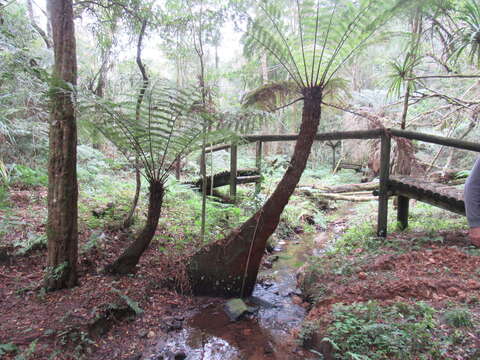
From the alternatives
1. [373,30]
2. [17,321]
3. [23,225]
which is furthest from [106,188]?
[373,30]

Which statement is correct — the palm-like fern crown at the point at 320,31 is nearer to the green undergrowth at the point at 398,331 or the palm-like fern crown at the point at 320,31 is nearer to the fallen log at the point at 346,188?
the green undergrowth at the point at 398,331

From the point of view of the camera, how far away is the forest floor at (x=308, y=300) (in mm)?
1484

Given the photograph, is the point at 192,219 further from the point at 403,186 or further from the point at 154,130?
the point at 403,186

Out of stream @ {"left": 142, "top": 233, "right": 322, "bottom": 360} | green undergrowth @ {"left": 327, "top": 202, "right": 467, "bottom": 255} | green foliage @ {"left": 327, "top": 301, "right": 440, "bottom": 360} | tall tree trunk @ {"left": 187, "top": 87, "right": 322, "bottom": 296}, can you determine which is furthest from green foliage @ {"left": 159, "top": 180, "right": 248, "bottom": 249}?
green foliage @ {"left": 327, "top": 301, "right": 440, "bottom": 360}

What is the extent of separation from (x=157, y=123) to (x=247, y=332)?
164 cm

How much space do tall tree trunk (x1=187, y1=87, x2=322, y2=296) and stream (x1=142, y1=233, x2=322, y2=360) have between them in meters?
0.14

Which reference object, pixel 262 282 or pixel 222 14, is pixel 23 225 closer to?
pixel 262 282

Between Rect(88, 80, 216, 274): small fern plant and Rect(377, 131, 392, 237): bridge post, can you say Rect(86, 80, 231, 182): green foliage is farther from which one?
Rect(377, 131, 392, 237): bridge post

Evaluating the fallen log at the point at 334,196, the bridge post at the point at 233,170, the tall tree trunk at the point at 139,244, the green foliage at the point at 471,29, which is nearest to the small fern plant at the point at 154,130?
the tall tree trunk at the point at 139,244

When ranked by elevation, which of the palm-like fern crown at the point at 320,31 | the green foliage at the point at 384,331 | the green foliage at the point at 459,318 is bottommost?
the green foliage at the point at 384,331

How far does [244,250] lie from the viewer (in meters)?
2.48

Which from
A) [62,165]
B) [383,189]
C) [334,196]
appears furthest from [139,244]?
[334,196]

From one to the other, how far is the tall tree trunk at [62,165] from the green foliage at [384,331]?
1.82 metres

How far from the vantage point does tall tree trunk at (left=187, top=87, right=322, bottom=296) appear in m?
2.28
